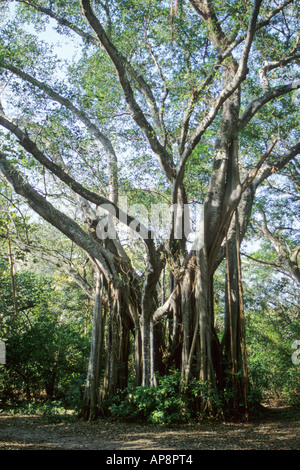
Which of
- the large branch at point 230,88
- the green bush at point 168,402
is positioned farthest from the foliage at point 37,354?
the large branch at point 230,88

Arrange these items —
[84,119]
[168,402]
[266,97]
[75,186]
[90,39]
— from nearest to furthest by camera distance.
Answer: [168,402], [75,186], [266,97], [90,39], [84,119]

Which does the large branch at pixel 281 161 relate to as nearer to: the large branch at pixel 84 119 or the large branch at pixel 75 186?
the large branch at pixel 75 186

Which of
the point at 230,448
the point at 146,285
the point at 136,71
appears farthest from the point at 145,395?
the point at 136,71

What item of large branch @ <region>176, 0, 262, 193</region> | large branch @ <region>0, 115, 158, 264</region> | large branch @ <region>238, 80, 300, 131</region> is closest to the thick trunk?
large branch @ <region>0, 115, 158, 264</region>

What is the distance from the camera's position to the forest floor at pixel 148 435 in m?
4.21

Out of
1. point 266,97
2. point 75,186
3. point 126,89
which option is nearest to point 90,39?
point 126,89

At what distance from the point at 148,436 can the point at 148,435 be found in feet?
0.26

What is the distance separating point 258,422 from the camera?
19.4 ft

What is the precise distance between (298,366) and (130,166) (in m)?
6.19

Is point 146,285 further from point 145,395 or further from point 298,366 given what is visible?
point 298,366

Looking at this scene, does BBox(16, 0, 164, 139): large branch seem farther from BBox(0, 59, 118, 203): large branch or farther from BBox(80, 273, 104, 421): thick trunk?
BBox(80, 273, 104, 421): thick trunk

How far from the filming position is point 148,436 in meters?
4.84

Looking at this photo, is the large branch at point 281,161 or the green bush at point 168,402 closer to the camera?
the green bush at point 168,402

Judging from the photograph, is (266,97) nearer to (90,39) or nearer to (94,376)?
(90,39)
